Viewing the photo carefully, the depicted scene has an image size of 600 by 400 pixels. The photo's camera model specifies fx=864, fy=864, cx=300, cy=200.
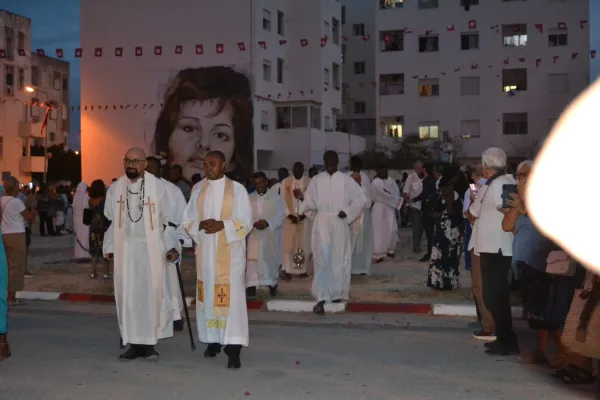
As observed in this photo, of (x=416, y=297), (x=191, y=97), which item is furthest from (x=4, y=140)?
(x=416, y=297)

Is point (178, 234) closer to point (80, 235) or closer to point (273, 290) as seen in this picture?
point (273, 290)

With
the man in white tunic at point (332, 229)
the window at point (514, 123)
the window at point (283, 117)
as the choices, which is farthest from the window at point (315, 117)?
the man in white tunic at point (332, 229)

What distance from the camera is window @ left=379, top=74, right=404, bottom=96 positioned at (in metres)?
55.5

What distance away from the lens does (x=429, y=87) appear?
55062mm

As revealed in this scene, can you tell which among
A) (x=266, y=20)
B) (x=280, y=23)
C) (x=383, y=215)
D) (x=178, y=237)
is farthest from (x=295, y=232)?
(x=280, y=23)

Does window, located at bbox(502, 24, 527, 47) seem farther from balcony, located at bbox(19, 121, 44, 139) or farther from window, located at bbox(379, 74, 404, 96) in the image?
balcony, located at bbox(19, 121, 44, 139)

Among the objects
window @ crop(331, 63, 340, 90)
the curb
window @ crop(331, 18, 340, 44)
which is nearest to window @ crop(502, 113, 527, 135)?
window @ crop(331, 63, 340, 90)

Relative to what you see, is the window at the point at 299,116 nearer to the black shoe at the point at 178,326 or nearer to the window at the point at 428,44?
the window at the point at 428,44

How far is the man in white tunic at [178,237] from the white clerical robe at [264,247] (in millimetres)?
2358

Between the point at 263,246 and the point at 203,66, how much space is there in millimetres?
33255

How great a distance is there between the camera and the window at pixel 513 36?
52.9 meters

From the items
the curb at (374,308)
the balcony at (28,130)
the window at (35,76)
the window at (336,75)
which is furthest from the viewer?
the window at (35,76)

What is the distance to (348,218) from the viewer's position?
11.3 metres

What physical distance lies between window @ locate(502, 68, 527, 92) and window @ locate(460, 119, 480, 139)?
9.05 ft
